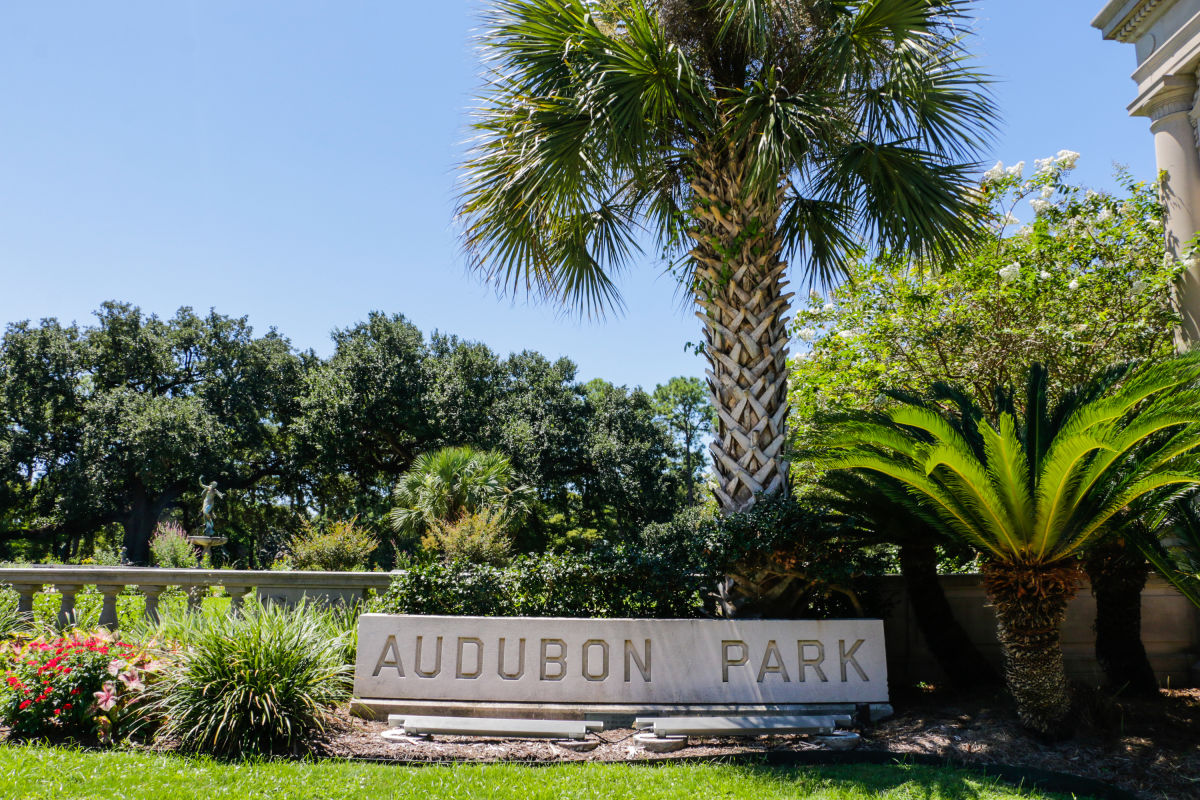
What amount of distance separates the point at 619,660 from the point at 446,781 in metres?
2.11

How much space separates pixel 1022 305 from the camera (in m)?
10.7

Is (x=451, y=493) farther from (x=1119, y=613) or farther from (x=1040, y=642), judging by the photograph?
(x=1040, y=642)

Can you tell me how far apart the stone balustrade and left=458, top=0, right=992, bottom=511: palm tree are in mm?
4341

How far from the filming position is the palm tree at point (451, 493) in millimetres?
19859

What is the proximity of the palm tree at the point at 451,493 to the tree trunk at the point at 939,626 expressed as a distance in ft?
41.1

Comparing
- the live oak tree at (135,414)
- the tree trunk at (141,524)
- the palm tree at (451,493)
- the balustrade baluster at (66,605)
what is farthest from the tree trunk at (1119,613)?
the tree trunk at (141,524)

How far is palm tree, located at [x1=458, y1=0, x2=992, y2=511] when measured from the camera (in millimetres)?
7277

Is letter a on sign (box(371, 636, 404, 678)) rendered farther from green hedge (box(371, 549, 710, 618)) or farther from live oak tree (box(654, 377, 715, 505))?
live oak tree (box(654, 377, 715, 505))

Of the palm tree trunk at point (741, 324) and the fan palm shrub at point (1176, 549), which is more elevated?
the palm tree trunk at point (741, 324)

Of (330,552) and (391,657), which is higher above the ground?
(330,552)

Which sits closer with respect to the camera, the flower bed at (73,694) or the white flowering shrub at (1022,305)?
the flower bed at (73,694)

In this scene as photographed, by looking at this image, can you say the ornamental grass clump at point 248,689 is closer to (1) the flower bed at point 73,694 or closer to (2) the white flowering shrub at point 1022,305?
(1) the flower bed at point 73,694

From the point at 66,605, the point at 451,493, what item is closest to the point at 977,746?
the point at 66,605

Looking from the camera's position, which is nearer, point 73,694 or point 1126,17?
point 73,694
